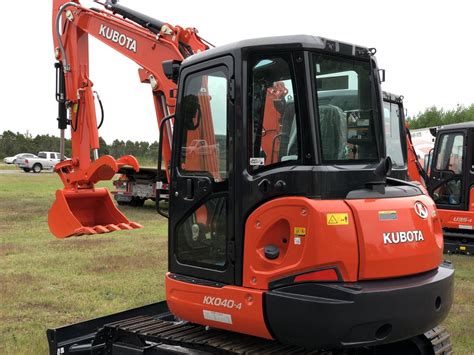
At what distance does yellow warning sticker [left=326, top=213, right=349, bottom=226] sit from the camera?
3111mm

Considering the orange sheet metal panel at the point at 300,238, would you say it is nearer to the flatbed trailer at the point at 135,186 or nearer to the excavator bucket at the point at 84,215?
the excavator bucket at the point at 84,215

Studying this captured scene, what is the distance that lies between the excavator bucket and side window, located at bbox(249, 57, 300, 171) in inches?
130

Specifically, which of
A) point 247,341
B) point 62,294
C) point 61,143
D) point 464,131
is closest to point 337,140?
point 247,341

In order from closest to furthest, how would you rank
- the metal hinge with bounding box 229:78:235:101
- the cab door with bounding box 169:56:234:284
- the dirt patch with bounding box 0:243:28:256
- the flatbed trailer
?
the metal hinge with bounding box 229:78:235:101
the cab door with bounding box 169:56:234:284
the dirt patch with bounding box 0:243:28:256
the flatbed trailer

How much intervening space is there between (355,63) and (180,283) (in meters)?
1.99

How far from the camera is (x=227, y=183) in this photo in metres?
3.58

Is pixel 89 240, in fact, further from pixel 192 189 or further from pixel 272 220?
pixel 272 220

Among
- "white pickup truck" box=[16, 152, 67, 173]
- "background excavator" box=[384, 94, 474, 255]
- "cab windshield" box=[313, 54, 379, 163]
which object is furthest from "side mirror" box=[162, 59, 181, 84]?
"white pickup truck" box=[16, 152, 67, 173]

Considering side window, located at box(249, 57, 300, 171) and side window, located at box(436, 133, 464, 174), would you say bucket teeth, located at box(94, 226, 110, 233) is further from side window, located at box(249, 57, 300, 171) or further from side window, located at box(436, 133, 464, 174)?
side window, located at box(436, 133, 464, 174)

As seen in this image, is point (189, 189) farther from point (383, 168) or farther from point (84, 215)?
point (84, 215)

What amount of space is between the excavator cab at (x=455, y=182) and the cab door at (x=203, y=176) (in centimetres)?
776

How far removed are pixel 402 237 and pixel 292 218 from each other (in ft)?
2.36

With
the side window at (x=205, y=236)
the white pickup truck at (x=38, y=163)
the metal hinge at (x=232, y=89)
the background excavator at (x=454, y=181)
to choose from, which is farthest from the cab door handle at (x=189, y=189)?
the white pickup truck at (x=38, y=163)

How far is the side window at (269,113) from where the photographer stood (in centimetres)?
336
